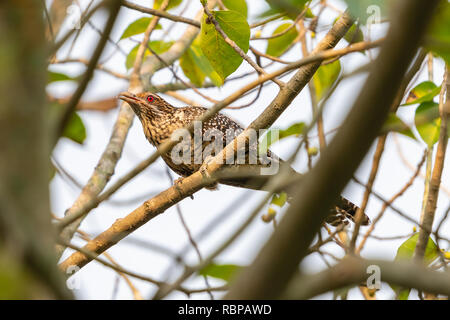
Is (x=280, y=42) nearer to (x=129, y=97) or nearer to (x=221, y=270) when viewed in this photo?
(x=129, y=97)

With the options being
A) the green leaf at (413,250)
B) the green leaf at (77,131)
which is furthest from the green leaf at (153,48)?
the green leaf at (413,250)

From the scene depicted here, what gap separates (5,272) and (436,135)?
3.25 metres

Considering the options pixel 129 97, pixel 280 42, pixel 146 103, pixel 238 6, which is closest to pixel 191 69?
pixel 146 103

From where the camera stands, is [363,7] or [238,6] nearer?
[363,7]

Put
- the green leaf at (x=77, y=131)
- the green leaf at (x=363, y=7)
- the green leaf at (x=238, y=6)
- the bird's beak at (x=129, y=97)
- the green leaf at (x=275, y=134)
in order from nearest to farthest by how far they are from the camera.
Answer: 1. the green leaf at (x=363, y=7)
2. the green leaf at (x=275, y=134)
3. the green leaf at (x=238, y=6)
4. the green leaf at (x=77, y=131)
5. the bird's beak at (x=129, y=97)

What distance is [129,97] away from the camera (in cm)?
568

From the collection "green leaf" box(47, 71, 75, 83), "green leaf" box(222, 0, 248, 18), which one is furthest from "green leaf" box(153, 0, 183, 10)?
"green leaf" box(47, 71, 75, 83)

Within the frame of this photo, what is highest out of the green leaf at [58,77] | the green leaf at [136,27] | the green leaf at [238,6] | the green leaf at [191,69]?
the green leaf at [191,69]

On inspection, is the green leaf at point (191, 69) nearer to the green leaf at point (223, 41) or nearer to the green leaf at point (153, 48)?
the green leaf at point (153, 48)

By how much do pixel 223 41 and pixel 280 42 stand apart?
72.4 inches

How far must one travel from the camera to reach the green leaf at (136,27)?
16.8 ft
